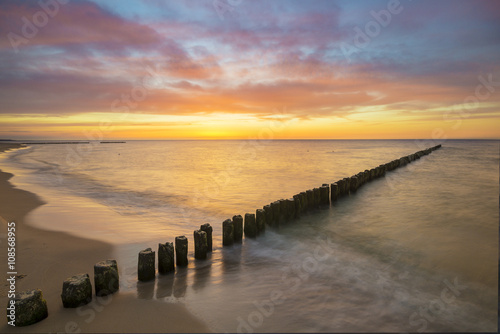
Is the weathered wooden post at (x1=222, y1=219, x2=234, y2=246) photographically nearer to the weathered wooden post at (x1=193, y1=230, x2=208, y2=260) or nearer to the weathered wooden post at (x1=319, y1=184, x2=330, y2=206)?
the weathered wooden post at (x1=193, y1=230, x2=208, y2=260)

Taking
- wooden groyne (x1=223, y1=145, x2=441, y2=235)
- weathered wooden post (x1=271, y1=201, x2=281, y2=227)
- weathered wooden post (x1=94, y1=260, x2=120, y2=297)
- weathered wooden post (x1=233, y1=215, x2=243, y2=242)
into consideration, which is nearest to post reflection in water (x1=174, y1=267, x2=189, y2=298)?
weathered wooden post (x1=94, y1=260, x2=120, y2=297)

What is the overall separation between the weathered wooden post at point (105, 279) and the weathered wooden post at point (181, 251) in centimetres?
125

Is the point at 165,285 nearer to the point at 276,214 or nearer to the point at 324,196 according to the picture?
the point at 276,214

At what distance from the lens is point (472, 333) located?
3.85 metres

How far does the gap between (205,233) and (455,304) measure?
4.64 m

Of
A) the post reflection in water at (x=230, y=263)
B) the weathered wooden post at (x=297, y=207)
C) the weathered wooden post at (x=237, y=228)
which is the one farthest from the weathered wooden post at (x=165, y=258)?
the weathered wooden post at (x=297, y=207)

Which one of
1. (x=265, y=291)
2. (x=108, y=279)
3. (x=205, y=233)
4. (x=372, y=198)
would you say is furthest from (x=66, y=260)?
(x=372, y=198)

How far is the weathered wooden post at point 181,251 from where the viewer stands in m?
5.40

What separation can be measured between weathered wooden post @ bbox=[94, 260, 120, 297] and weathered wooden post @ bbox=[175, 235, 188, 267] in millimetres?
1249

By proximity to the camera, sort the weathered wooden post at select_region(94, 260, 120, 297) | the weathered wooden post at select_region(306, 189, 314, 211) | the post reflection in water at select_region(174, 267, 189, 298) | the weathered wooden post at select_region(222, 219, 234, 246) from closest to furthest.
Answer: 1. the weathered wooden post at select_region(94, 260, 120, 297)
2. the post reflection in water at select_region(174, 267, 189, 298)
3. the weathered wooden post at select_region(222, 219, 234, 246)
4. the weathered wooden post at select_region(306, 189, 314, 211)

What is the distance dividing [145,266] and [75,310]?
1140mm

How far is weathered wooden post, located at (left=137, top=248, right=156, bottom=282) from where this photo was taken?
4809 mm

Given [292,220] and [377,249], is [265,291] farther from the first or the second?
[292,220]

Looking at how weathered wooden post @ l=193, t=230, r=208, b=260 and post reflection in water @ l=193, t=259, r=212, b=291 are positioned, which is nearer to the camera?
post reflection in water @ l=193, t=259, r=212, b=291
